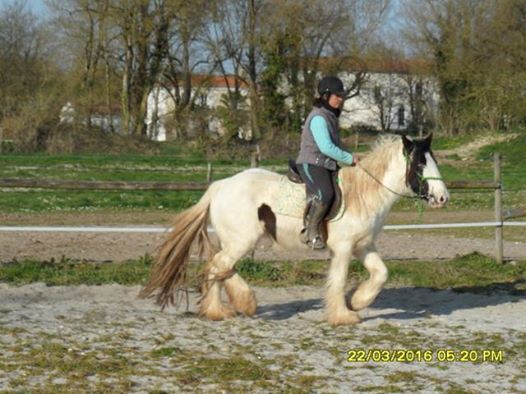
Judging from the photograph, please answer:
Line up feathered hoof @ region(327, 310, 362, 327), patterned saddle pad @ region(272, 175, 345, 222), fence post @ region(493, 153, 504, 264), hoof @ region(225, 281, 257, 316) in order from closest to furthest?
1. feathered hoof @ region(327, 310, 362, 327)
2. patterned saddle pad @ region(272, 175, 345, 222)
3. hoof @ region(225, 281, 257, 316)
4. fence post @ region(493, 153, 504, 264)

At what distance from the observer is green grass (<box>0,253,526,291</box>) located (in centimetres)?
1070

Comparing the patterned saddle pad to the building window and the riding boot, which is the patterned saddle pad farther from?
the building window

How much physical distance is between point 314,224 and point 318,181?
0.39m

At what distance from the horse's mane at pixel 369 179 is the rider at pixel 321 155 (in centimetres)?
18

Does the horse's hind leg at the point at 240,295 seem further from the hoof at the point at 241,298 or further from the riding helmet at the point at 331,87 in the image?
the riding helmet at the point at 331,87

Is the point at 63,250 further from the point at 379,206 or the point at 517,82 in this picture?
the point at 517,82

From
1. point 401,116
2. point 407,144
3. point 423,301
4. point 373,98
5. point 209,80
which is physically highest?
point 209,80

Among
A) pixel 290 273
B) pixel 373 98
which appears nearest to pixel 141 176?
pixel 290 273

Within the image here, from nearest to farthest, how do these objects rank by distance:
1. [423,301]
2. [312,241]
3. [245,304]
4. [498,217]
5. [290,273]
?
1. [312,241]
2. [245,304]
3. [423,301]
4. [290,273]
5. [498,217]

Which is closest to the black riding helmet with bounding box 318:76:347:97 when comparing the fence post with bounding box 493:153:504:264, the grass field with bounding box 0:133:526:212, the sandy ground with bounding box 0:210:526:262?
the sandy ground with bounding box 0:210:526:262

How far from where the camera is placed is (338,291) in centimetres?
828

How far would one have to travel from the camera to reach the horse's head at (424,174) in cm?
838

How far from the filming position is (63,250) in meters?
13.3

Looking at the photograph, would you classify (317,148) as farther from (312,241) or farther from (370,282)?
(370,282)
